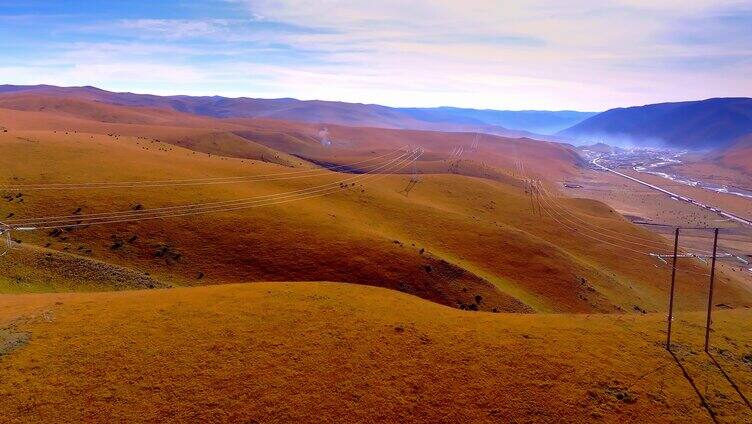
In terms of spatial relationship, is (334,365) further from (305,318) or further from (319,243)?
(319,243)

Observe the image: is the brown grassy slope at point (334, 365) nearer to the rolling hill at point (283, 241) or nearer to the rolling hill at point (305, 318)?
the rolling hill at point (305, 318)

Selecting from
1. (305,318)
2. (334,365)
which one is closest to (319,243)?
(305,318)

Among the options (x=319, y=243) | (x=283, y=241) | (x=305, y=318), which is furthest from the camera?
(x=319, y=243)

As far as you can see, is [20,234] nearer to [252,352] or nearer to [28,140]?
Result: [252,352]

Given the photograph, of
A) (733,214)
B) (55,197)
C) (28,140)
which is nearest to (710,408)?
(55,197)

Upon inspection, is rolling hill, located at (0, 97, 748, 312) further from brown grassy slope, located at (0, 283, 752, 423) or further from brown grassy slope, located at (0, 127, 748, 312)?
brown grassy slope, located at (0, 283, 752, 423)

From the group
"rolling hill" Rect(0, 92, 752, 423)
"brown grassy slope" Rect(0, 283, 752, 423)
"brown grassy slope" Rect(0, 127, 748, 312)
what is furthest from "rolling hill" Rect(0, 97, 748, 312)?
"brown grassy slope" Rect(0, 283, 752, 423)
